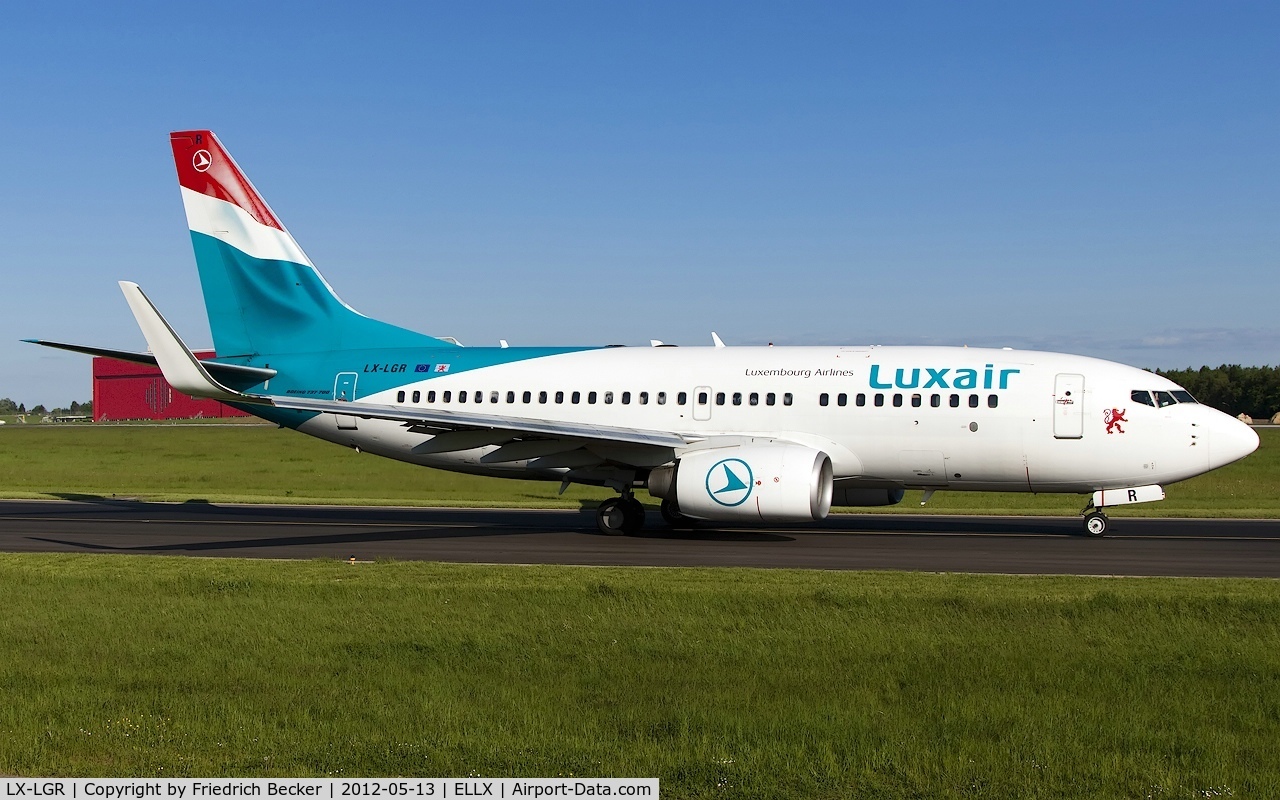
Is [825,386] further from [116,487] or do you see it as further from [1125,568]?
[116,487]

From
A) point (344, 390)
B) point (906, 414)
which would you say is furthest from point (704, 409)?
point (344, 390)

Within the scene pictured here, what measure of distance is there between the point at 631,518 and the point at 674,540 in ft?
4.97

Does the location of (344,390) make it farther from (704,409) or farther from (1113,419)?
(1113,419)

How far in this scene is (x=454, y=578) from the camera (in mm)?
16312

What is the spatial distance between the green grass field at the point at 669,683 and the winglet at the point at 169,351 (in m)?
4.73

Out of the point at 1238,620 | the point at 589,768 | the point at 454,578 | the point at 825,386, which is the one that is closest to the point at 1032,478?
the point at 825,386

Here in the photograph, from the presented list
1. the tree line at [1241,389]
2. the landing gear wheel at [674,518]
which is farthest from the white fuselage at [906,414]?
the tree line at [1241,389]

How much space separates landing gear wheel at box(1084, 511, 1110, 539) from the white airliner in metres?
0.04

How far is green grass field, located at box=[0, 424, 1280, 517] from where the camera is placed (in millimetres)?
33156

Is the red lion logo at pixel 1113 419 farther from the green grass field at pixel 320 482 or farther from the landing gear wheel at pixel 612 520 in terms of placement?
the landing gear wheel at pixel 612 520

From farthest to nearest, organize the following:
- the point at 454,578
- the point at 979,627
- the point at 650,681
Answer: the point at 454,578
the point at 979,627
the point at 650,681

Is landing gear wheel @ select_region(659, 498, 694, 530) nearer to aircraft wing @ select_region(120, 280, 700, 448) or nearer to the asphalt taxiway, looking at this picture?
the asphalt taxiway

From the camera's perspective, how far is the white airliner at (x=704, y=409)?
73.3 feet

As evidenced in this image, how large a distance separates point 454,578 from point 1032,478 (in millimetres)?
12157
